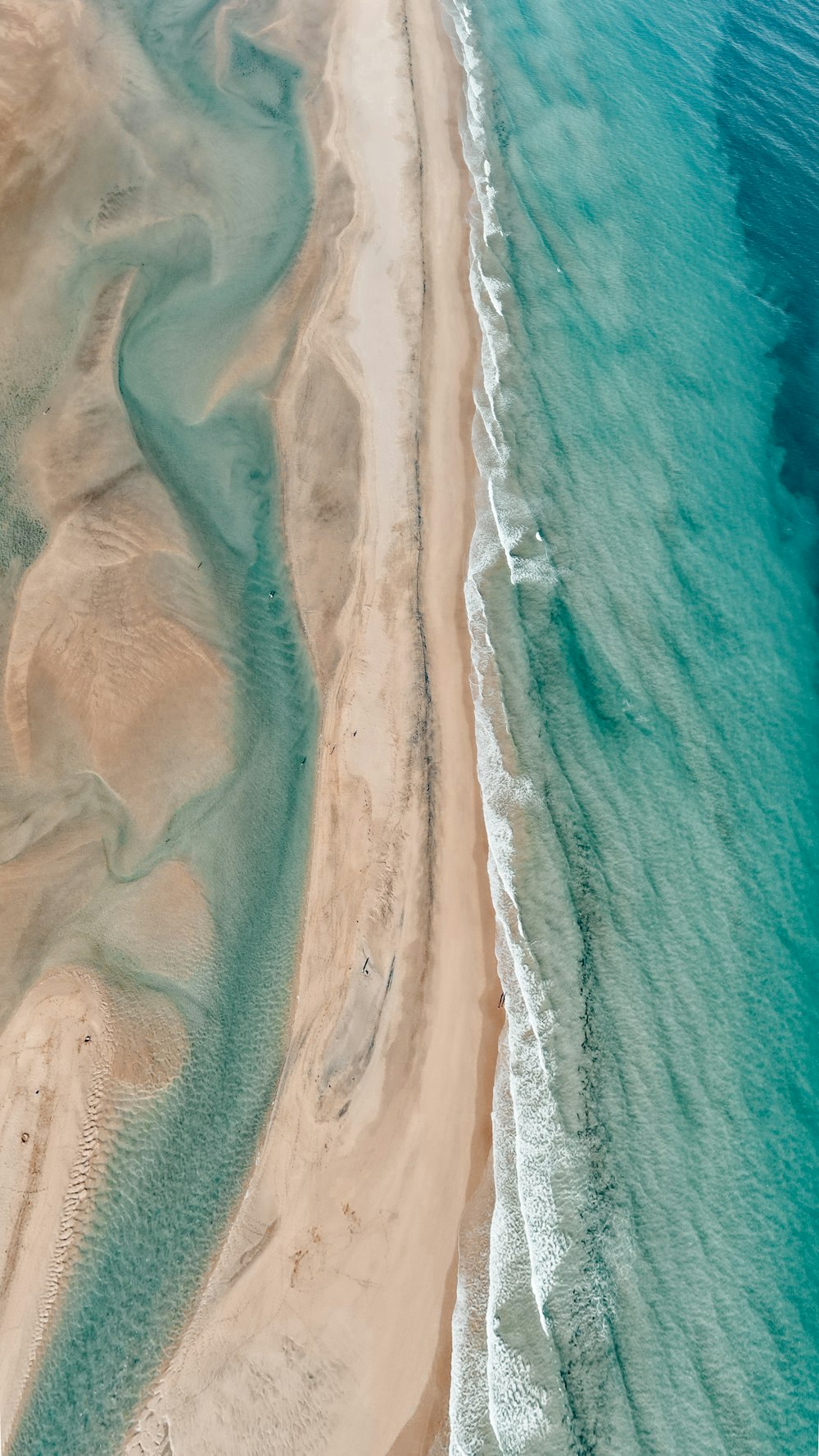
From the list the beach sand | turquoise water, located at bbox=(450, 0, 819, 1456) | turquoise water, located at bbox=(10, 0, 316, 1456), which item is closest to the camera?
the beach sand

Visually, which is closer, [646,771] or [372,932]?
[372,932]

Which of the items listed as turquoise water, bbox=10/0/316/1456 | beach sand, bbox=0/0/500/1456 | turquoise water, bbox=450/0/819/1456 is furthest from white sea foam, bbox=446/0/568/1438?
turquoise water, bbox=10/0/316/1456

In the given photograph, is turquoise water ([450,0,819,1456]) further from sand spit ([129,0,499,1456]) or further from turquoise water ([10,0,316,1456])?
turquoise water ([10,0,316,1456])

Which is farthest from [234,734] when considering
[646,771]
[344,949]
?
[646,771]

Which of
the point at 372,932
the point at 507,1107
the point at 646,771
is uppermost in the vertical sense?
the point at 646,771

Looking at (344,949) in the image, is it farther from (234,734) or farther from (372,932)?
(234,734)

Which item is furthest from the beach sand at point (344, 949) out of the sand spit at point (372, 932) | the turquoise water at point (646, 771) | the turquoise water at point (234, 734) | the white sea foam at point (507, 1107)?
the turquoise water at point (646, 771)

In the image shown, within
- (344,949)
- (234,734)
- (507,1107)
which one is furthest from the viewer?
(234,734)
